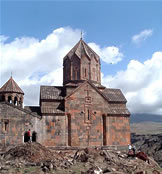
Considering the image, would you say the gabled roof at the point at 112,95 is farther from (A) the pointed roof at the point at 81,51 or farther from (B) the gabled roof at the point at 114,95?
(A) the pointed roof at the point at 81,51

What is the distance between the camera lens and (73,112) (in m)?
16.2

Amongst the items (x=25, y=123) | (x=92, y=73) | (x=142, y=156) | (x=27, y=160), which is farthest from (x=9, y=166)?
(x=92, y=73)

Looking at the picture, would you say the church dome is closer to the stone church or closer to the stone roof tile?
the stone church

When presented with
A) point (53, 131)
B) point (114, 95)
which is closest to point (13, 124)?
point (53, 131)

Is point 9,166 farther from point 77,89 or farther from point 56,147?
point 77,89

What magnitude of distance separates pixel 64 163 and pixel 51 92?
23.9 feet

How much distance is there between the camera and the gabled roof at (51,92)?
16500 mm

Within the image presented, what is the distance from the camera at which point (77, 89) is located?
16500 millimetres

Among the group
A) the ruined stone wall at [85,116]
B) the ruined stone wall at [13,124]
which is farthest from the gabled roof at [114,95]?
the ruined stone wall at [13,124]

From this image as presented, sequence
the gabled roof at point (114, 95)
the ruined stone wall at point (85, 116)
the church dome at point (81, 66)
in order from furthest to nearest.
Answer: the church dome at point (81, 66), the gabled roof at point (114, 95), the ruined stone wall at point (85, 116)

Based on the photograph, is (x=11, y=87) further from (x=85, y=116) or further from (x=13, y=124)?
Result: (x=85, y=116)

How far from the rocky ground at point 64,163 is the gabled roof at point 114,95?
Result: 512cm

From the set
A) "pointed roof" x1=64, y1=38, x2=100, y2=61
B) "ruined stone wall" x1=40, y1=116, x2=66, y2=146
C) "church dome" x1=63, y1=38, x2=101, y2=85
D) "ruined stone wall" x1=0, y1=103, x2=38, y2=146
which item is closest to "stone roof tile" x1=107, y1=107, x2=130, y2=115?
"church dome" x1=63, y1=38, x2=101, y2=85

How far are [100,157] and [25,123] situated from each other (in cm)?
540
